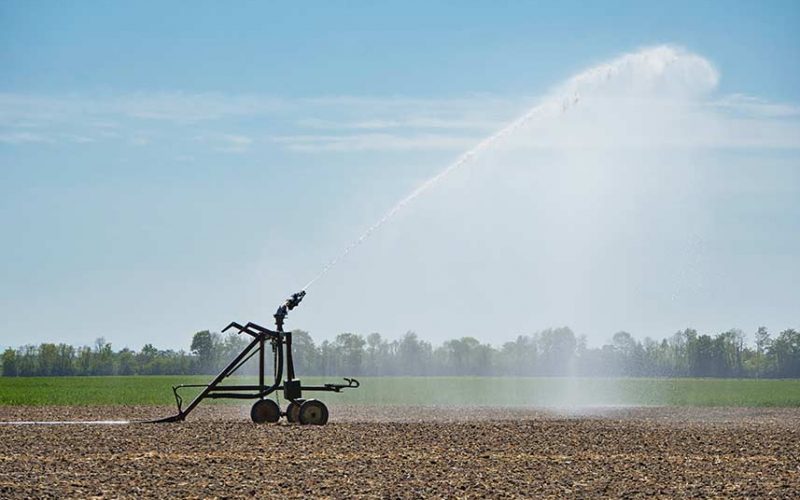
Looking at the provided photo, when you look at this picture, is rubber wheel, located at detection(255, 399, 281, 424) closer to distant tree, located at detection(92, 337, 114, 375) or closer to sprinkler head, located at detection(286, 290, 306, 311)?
sprinkler head, located at detection(286, 290, 306, 311)

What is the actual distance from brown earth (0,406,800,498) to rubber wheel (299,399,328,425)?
435 millimetres

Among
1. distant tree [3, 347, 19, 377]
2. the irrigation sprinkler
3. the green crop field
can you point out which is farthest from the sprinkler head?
distant tree [3, 347, 19, 377]

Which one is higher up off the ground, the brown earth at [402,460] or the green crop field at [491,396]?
the green crop field at [491,396]

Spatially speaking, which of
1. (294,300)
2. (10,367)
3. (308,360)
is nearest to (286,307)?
(294,300)

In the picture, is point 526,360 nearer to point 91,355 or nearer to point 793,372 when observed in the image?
point 793,372

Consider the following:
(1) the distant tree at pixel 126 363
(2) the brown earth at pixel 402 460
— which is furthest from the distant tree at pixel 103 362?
(2) the brown earth at pixel 402 460

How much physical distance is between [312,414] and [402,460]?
906 cm

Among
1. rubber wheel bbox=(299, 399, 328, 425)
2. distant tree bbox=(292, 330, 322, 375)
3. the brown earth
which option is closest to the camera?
the brown earth

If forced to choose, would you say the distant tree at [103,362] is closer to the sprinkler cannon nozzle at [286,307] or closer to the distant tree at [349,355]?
the distant tree at [349,355]

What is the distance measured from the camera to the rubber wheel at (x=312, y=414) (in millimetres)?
31312

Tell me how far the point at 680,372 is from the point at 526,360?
27389mm

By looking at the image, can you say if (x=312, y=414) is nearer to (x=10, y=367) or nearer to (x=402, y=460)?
(x=402, y=460)

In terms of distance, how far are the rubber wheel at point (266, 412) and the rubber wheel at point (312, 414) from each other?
71cm

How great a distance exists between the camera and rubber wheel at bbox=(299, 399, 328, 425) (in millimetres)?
31312
